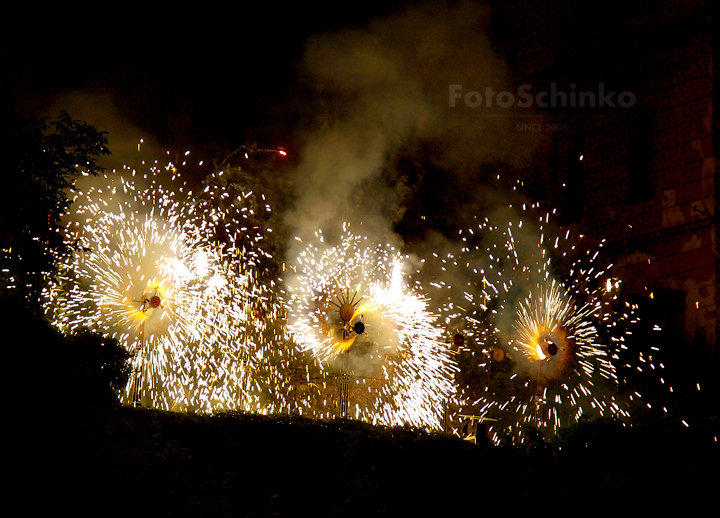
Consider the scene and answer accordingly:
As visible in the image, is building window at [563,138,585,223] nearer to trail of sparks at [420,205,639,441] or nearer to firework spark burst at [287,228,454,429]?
trail of sparks at [420,205,639,441]

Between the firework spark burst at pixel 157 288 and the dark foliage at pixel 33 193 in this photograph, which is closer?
the dark foliage at pixel 33 193

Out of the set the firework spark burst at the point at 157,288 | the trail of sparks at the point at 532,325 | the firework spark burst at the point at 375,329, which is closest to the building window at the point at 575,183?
the trail of sparks at the point at 532,325

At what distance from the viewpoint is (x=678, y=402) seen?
19.0 metres

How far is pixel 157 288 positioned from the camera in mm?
15406

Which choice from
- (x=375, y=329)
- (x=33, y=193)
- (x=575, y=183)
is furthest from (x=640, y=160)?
(x=33, y=193)

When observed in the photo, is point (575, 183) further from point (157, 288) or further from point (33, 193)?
point (33, 193)

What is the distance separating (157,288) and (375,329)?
5.34m

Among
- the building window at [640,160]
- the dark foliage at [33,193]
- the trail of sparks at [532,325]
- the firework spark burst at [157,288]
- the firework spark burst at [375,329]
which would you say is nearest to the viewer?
the dark foliage at [33,193]

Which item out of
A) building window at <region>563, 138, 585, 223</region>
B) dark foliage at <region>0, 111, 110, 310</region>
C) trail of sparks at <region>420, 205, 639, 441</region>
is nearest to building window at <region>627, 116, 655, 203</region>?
building window at <region>563, 138, 585, 223</region>

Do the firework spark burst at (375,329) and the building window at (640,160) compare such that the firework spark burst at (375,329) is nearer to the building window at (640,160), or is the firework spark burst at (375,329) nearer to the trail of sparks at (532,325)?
the trail of sparks at (532,325)

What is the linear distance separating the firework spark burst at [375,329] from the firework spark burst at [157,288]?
1.51 metres

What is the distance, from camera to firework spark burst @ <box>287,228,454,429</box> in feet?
58.1

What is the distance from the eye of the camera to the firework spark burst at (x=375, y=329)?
17.7 meters

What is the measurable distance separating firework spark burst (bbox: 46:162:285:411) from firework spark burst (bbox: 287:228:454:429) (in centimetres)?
151
